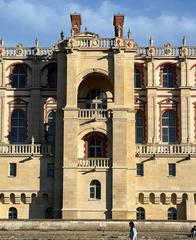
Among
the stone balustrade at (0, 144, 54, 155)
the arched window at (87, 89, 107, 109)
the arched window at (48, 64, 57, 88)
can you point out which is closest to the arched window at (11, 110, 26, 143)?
the arched window at (48, 64, 57, 88)

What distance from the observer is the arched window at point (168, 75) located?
61344 mm

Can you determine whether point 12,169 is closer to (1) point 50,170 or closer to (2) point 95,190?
(1) point 50,170

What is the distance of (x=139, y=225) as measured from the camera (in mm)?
43781

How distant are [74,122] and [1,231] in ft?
43.7

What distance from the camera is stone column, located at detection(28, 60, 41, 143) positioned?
5934 centimetres

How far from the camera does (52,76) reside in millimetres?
60844

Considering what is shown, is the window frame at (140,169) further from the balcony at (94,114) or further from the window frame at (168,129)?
the window frame at (168,129)

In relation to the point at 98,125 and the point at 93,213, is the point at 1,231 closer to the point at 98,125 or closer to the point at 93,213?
the point at 93,213

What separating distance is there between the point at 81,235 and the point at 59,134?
1432 cm

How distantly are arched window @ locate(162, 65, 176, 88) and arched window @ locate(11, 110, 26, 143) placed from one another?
1458cm

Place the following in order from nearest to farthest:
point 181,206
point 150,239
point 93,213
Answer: point 150,239
point 93,213
point 181,206

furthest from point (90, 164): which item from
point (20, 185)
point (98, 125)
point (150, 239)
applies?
point (150, 239)

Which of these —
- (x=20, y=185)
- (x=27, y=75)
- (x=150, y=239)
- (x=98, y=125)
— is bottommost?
(x=150, y=239)

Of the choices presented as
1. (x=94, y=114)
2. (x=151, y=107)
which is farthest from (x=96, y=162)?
(x=151, y=107)
